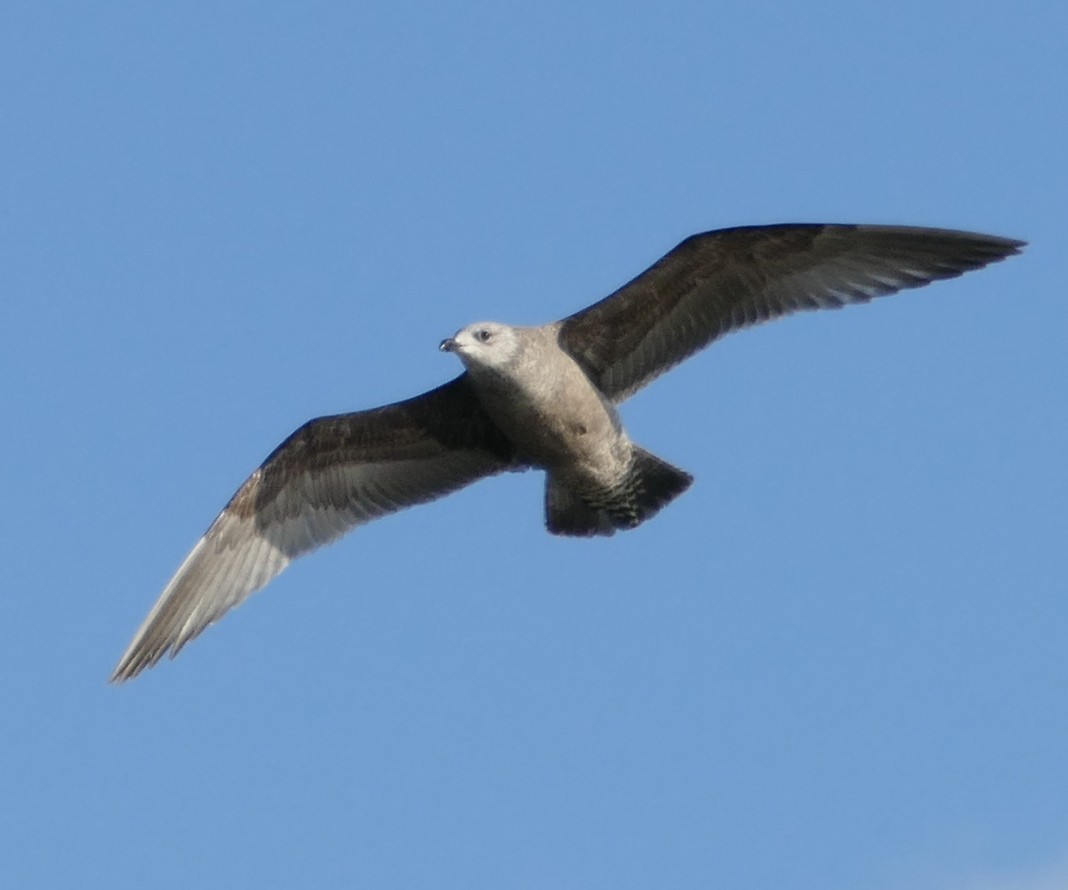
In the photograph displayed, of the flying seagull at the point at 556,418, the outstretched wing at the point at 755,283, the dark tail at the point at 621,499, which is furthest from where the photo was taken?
the dark tail at the point at 621,499

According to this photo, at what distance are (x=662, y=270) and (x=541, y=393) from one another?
1127 millimetres

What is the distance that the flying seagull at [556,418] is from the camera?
1137cm

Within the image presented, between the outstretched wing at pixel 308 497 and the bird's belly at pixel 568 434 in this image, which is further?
the outstretched wing at pixel 308 497

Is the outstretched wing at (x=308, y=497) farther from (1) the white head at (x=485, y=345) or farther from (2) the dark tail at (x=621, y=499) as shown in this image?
(1) the white head at (x=485, y=345)

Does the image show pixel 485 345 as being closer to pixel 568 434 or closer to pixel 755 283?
pixel 568 434

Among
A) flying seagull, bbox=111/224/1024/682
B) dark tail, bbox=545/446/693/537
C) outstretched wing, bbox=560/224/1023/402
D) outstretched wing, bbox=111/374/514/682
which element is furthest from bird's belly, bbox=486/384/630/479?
outstretched wing, bbox=111/374/514/682

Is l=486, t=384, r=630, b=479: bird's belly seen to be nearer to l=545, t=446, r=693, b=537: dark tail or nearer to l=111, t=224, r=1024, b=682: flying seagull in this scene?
l=111, t=224, r=1024, b=682: flying seagull

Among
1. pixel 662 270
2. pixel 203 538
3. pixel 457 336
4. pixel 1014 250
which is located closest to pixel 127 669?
Result: pixel 203 538

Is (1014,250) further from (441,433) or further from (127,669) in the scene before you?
(127,669)

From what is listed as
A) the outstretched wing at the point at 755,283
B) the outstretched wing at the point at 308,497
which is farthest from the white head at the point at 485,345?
the outstretched wing at the point at 308,497

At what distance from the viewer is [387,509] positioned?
12398 mm

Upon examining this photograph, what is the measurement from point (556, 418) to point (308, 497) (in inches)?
80.6

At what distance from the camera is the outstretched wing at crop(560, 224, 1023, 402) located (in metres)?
11.6

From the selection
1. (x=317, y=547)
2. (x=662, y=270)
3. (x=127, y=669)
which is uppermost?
(x=662, y=270)
